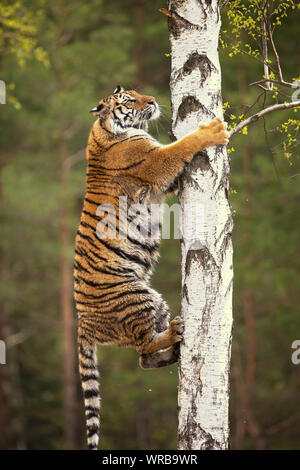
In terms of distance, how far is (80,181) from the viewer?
43.6 feet

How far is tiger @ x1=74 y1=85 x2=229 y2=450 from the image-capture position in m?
4.01

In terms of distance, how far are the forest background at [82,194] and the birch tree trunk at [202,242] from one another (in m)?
7.29

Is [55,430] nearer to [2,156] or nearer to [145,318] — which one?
[2,156]

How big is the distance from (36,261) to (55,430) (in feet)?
16.2

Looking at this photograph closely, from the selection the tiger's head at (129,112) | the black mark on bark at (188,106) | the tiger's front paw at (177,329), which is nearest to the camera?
the black mark on bark at (188,106)

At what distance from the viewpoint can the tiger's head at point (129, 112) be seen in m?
4.83

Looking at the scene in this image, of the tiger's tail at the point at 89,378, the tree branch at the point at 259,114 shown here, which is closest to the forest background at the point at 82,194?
the tiger's tail at the point at 89,378

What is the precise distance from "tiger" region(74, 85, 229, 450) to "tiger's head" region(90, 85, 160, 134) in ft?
0.76

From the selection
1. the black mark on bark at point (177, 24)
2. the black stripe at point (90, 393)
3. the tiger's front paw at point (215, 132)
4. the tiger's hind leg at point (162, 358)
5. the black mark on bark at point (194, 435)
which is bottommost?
the black mark on bark at point (194, 435)

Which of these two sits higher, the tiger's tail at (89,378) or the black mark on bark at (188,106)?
the black mark on bark at (188,106)

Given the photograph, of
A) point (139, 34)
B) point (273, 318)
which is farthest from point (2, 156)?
point (273, 318)

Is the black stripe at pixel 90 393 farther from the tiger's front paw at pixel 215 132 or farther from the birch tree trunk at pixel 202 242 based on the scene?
the tiger's front paw at pixel 215 132

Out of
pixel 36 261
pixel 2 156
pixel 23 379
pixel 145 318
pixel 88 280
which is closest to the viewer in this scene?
pixel 145 318

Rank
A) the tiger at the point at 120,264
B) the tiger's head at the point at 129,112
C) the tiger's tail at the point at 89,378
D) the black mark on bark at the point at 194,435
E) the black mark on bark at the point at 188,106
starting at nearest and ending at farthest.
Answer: the black mark on bark at the point at 194,435 → the black mark on bark at the point at 188,106 → the tiger at the point at 120,264 → the tiger's tail at the point at 89,378 → the tiger's head at the point at 129,112
